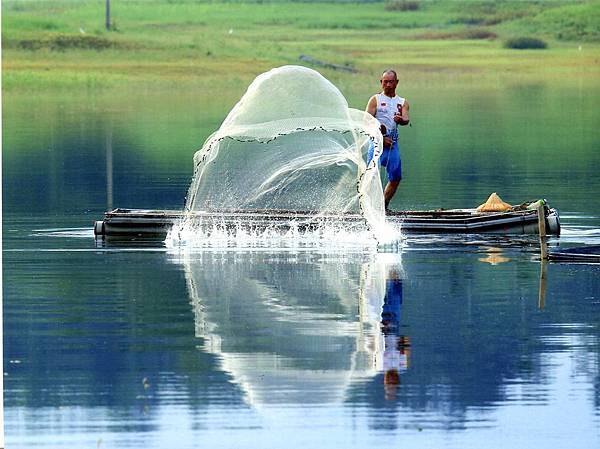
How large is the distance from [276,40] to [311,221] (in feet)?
210

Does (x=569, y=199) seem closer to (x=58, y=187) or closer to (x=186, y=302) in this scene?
(x=58, y=187)

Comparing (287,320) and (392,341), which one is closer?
(392,341)

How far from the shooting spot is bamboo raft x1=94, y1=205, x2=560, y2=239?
19.1 metres

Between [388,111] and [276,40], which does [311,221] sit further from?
[276,40]

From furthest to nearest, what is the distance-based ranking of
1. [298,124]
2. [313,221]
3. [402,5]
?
[402,5], [313,221], [298,124]

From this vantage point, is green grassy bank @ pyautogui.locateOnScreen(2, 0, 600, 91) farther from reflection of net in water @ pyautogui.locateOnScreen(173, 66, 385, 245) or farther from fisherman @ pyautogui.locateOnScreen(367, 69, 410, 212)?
fisherman @ pyautogui.locateOnScreen(367, 69, 410, 212)

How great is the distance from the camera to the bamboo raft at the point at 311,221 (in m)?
19.1

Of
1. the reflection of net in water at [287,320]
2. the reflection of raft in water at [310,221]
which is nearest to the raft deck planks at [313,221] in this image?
the reflection of raft in water at [310,221]

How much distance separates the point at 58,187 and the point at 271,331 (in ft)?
45.1

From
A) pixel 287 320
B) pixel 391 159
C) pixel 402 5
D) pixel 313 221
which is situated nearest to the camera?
pixel 287 320

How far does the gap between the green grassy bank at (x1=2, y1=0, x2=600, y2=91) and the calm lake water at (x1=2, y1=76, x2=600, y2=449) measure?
1777 inches

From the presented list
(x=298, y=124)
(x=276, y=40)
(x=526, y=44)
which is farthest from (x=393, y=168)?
(x=526, y=44)

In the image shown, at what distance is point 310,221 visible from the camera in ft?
62.7

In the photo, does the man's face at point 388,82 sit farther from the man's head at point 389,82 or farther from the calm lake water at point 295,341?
the calm lake water at point 295,341
